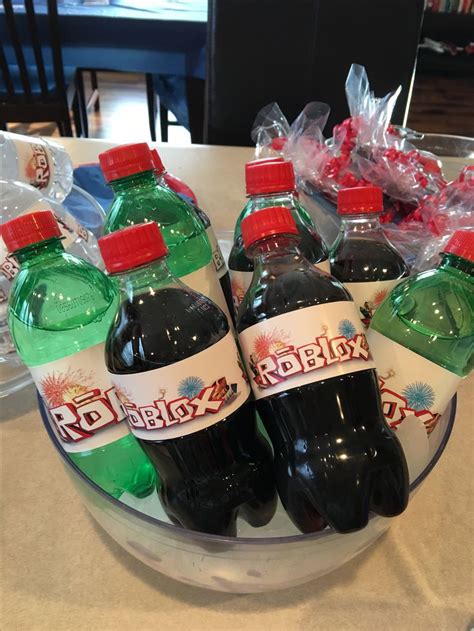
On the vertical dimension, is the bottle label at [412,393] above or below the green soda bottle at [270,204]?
below

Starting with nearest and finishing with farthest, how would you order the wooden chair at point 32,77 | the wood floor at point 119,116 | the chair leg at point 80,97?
the wooden chair at point 32,77 → the chair leg at point 80,97 → the wood floor at point 119,116

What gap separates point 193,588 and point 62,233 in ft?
1.23

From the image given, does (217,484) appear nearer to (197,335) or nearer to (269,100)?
(197,335)

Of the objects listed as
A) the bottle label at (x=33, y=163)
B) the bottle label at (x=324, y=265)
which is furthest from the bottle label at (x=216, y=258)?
the bottle label at (x=33, y=163)

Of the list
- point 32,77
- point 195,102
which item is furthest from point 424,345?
point 32,77

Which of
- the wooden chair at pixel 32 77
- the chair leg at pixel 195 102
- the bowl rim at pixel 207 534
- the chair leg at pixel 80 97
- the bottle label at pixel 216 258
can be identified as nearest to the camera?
the bowl rim at pixel 207 534

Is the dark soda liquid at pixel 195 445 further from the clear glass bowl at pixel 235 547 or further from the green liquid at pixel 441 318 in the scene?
the green liquid at pixel 441 318

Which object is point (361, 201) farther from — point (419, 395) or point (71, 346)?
point (71, 346)

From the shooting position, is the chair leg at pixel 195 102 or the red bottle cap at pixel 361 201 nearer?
the red bottle cap at pixel 361 201

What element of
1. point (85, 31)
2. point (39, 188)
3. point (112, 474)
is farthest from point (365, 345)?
point (85, 31)

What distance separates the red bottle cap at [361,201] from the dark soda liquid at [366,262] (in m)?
0.04

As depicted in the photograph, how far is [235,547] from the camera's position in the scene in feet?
1.21

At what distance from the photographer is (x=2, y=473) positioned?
58 cm

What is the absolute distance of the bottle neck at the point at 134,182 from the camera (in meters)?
0.50
